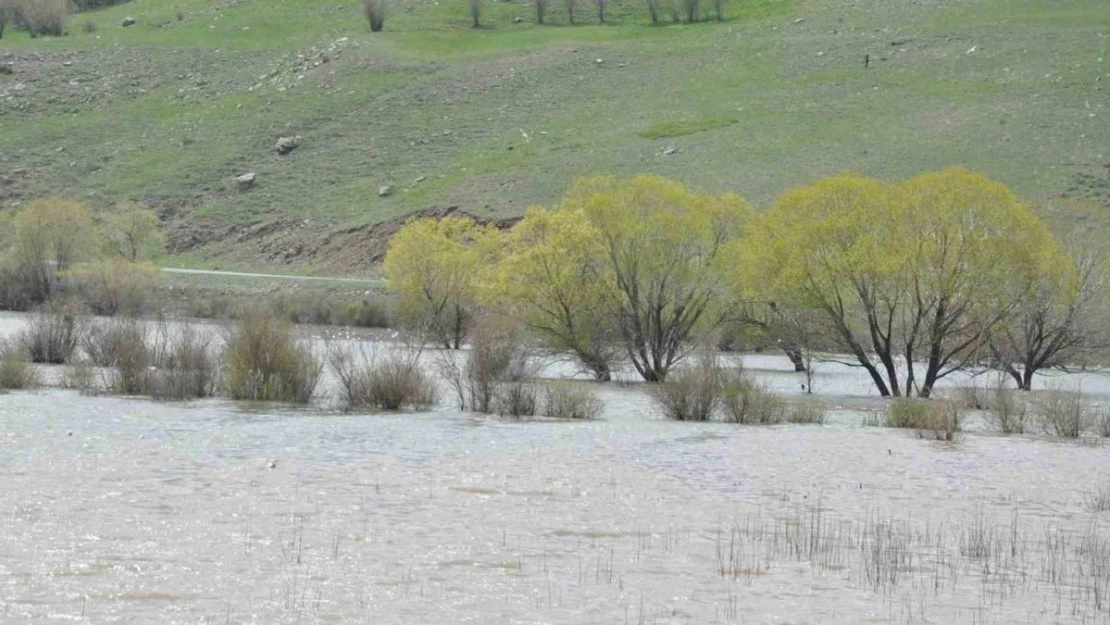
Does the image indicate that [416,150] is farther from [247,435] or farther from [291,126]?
[247,435]

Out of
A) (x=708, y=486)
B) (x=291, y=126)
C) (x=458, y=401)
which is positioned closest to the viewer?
(x=708, y=486)

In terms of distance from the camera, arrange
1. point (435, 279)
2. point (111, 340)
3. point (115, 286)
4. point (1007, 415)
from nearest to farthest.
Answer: point (1007, 415) < point (111, 340) < point (435, 279) < point (115, 286)

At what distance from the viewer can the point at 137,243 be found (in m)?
102

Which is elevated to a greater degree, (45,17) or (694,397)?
(45,17)

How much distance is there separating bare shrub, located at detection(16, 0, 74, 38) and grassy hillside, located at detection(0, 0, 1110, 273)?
10232mm

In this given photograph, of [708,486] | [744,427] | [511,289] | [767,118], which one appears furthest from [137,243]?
[708,486]

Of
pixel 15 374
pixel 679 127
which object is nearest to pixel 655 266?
pixel 15 374

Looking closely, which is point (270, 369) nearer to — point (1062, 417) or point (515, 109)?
point (1062, 417)

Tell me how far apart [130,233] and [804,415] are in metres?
70.0

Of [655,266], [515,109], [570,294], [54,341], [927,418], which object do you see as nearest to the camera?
[927,418]

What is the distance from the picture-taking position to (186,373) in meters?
40.9

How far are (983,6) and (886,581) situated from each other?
124234 mm

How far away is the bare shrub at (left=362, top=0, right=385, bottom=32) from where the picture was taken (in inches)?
5945

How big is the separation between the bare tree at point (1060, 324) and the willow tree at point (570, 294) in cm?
1299
